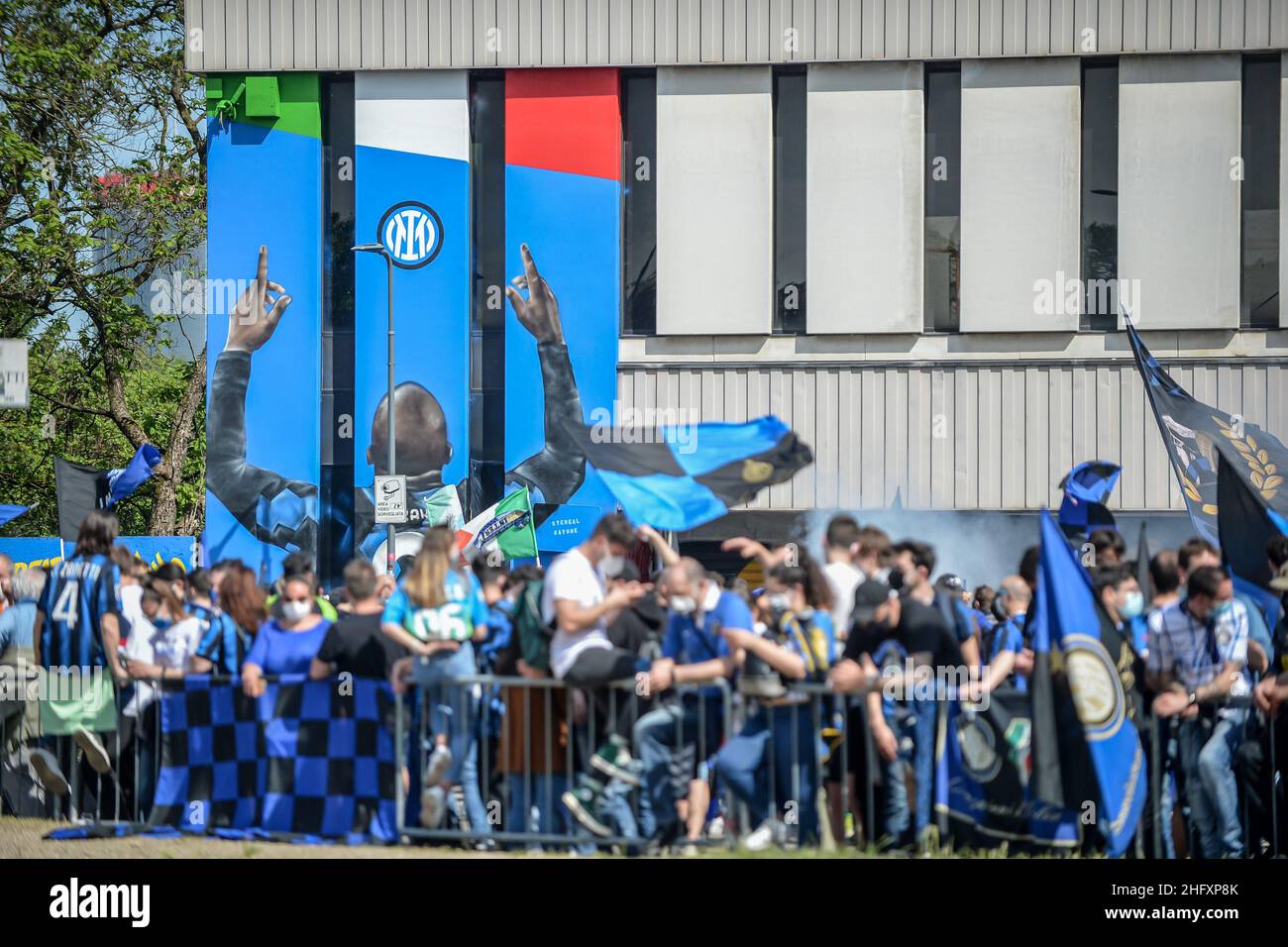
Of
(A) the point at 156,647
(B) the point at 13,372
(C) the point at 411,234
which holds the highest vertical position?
(C) the point at 411,234

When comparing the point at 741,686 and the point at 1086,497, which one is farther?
the point at 1086,497

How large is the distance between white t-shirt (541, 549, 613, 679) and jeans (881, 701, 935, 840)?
5.72 feet

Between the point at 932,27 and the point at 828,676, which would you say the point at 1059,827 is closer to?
the point at 828,676

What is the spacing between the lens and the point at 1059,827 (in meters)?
7.99

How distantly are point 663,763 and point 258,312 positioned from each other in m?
18.9

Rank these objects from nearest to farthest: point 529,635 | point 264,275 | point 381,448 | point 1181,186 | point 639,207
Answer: point 529,635, point 1181,186, point 639,207, point 381,448, point 264,275

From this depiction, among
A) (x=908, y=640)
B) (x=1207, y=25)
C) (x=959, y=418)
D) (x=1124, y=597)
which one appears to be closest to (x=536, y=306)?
(x=959, y=418)

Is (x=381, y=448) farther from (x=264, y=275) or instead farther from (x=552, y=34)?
(x=552, y=34)

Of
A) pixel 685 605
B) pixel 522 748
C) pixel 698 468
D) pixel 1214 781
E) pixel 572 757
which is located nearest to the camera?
pixel 1214 781

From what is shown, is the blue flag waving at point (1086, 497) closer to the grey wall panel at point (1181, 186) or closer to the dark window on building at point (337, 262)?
the grey wall panel at point (1181, 186)

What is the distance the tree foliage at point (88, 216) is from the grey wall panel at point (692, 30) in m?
3.00

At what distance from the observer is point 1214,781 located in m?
8.22

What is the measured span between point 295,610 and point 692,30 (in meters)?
17.3

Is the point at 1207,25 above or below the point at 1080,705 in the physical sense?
above
